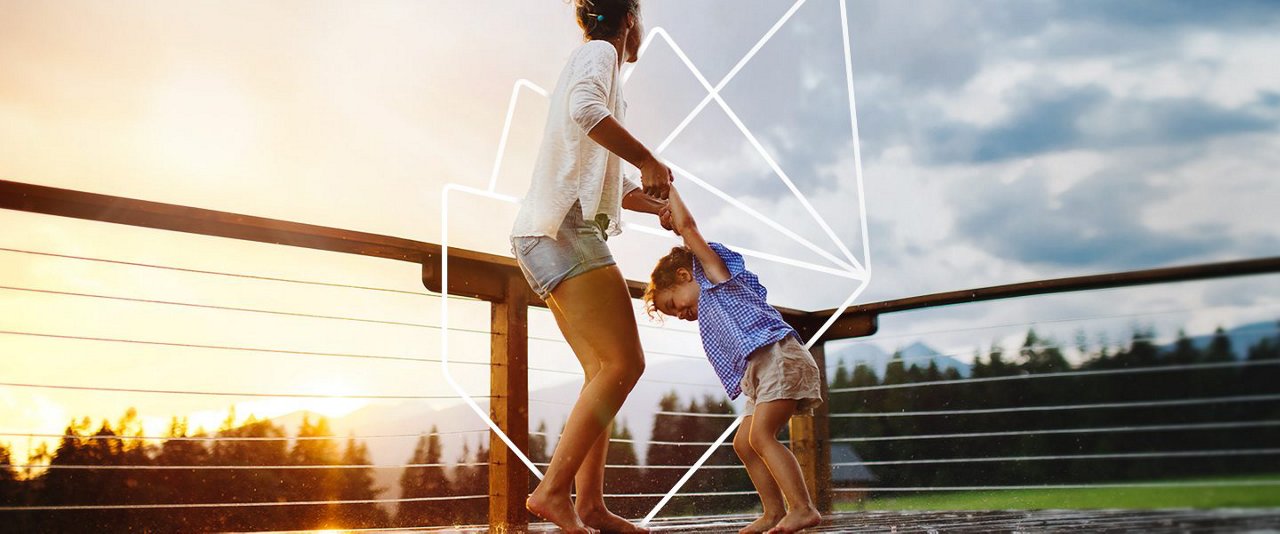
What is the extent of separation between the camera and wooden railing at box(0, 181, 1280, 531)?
1.85m

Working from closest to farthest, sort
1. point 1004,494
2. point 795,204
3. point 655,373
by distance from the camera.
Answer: point 1004,494
point 795,204
point 655,373

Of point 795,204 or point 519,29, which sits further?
point 519,29

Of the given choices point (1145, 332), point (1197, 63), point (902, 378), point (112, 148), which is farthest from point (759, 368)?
point (112, 148)

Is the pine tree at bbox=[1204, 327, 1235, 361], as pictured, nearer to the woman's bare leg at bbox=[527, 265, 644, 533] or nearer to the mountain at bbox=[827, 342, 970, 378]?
the woman's bare leg at bbox=[527, 265, 644, 533]

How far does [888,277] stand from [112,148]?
9.22 ft

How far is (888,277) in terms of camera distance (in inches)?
127

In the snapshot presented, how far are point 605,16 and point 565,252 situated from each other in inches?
20.8

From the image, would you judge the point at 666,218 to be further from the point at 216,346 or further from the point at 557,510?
the point at 216,346

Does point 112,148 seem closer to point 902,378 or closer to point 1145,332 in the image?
point 902,378

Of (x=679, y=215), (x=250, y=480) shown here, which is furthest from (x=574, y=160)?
(x=250, y=480)

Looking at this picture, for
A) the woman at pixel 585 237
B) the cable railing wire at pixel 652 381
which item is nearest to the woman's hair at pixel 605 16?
the woman at pixel 585 237

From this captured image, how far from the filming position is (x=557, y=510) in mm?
1598

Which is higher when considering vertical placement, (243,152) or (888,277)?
(243,152)

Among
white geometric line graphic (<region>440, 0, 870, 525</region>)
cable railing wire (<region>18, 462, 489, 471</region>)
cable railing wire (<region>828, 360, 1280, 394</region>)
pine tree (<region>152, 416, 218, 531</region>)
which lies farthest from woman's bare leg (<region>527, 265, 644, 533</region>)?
pine tree (<region>152, 416, 218, 531</region>)
